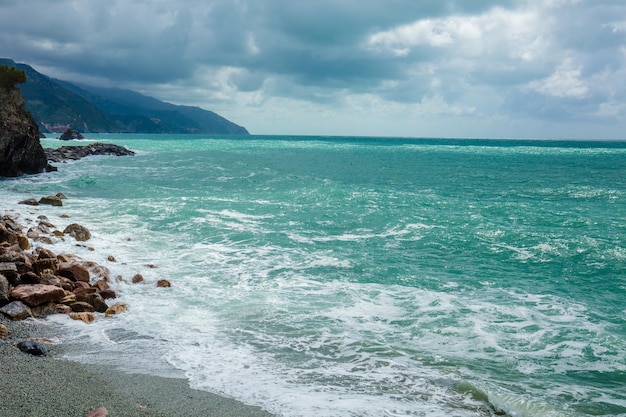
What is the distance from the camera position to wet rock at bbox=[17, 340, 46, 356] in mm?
8047

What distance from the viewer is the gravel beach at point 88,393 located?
20.6 feet

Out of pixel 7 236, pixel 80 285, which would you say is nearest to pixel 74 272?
pixel 80 285

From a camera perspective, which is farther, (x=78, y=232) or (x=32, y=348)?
(x=78, y=232)

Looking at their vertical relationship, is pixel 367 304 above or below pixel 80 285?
below

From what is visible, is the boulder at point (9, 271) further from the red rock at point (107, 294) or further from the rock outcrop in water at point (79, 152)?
the rock outcrop in water at point (79, 152)

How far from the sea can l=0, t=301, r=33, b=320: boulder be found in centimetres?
Result: 68

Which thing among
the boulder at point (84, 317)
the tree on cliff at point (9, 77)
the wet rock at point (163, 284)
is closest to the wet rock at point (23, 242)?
the wet rock at point (163, 284)

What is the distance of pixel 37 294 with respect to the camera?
10086 mm

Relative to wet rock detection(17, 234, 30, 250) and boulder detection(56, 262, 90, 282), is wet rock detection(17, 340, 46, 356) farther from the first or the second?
wet rock detection(17, 234, 30, 250)

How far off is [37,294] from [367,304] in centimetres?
758

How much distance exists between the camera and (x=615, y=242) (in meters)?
18.4

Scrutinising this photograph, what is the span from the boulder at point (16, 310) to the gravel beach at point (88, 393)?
1.60m

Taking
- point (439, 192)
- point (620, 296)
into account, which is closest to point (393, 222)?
point (620, 296)

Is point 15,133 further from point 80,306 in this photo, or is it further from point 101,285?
point 80,306
